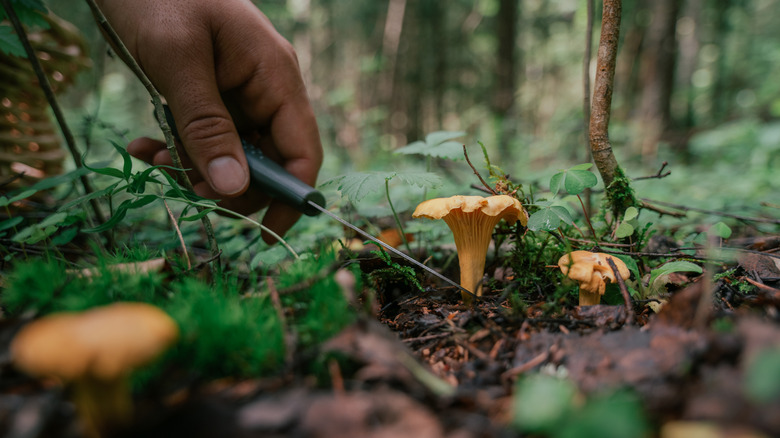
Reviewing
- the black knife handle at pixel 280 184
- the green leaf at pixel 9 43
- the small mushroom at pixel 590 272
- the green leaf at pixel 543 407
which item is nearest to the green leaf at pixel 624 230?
the small mushroom at pixel 590 272

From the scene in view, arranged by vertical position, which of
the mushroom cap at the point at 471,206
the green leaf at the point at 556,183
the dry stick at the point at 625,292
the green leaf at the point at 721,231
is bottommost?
the dry stick at the point at 625,292

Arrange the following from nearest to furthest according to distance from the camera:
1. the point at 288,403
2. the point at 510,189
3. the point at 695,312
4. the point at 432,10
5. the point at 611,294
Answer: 1. the point at 288,403
2. the point at 695,312
3. the point at 611,294
4. the point at 510,189
5. the point at 432,10

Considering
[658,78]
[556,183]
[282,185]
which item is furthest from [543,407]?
[658,78]

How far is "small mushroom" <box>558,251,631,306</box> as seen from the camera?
131cm

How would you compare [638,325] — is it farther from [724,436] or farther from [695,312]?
[724,436]

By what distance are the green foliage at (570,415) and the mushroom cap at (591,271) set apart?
61 cm

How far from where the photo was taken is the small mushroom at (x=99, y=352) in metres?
0.61

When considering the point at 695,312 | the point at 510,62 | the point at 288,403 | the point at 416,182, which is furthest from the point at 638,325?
the point at 510,62

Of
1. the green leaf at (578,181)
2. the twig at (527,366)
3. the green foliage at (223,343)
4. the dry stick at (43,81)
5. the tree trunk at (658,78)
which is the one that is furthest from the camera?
the tree trunk at (658,78)

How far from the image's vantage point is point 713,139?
24.3 ft

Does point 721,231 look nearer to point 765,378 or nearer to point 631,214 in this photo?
point 631,214

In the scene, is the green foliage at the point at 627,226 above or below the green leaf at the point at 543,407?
above

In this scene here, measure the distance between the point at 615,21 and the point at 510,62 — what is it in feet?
20.1

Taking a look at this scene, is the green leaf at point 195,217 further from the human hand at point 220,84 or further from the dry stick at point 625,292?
the dry stick at point 625,292
